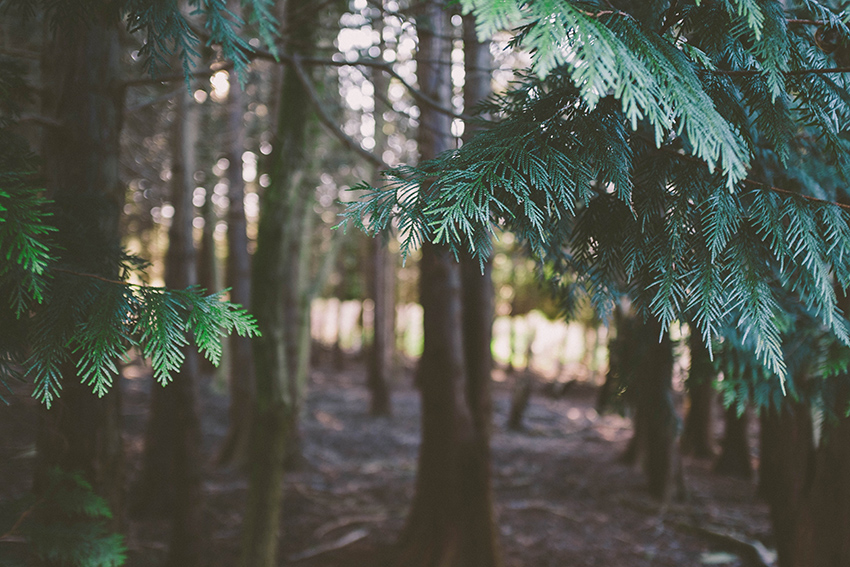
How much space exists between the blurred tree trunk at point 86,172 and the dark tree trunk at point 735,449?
9.01 metres

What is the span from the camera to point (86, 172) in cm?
299

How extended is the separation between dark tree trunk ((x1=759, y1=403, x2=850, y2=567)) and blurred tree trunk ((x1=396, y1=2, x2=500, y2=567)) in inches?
96.9

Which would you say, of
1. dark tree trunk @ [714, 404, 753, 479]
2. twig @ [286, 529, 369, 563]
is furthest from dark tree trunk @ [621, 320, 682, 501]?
dark tree trunk @ [714, 404, 753, 479]

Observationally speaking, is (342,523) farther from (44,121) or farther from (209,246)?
(209,246)

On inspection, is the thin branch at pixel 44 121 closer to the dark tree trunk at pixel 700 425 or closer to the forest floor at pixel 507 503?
the forest floor at pixel 507 503

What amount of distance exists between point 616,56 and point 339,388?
17.8 m

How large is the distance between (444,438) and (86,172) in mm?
3827

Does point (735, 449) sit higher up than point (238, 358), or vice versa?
point (238, 358)

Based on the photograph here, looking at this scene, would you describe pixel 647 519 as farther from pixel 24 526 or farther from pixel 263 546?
pixel 24 526

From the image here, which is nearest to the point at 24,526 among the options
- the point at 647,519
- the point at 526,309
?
the point at 647,519

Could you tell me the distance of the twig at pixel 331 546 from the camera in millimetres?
5980

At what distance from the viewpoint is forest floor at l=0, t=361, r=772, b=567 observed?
19.6 feet

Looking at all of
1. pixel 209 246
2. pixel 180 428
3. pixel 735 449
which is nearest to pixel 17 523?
pixel 180 428

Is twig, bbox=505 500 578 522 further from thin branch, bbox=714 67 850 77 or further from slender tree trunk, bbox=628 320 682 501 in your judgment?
thin branch, bbox=714 67 850 77
